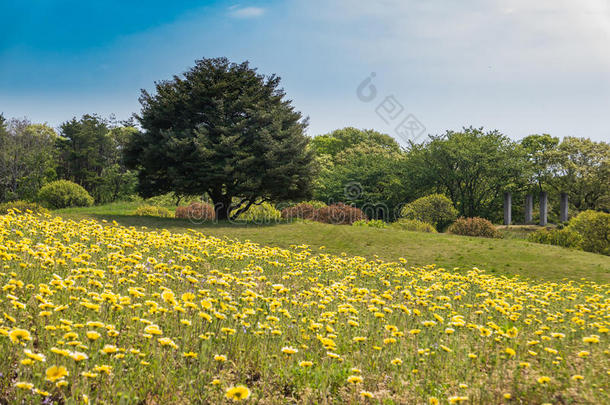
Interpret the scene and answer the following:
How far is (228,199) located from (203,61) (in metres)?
6.68

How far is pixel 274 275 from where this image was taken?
25.7ft

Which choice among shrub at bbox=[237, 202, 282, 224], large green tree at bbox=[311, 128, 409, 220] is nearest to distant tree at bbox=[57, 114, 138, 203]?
large green tree at bbox=[311, 128, 409, 220]

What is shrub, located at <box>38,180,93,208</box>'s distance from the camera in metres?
27.7

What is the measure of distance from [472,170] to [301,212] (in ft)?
48.0

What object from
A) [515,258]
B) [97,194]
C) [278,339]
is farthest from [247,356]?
[97,194]

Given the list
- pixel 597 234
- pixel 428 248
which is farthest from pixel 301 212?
pixel 597 234

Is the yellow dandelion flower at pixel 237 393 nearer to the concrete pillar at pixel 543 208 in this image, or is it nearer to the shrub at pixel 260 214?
the shrub at pixel 260 214

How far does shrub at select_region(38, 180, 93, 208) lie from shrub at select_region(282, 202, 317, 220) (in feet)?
51.3

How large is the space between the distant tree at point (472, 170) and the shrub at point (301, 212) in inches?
480

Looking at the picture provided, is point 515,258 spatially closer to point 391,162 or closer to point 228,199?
point 228,199

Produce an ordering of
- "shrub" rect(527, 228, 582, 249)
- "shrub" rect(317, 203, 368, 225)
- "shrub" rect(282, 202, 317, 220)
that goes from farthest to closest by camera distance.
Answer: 1. "shrub" rect(282, 202, 317, 220)
2. "shrub" rect(317, 203, 368, 225)
3. "shrub" rect(527, 228, 582, 249)

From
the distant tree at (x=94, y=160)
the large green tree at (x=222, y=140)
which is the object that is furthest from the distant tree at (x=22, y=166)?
the large green tree at (x=222, y=140)

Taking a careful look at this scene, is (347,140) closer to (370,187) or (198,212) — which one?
(370,187)

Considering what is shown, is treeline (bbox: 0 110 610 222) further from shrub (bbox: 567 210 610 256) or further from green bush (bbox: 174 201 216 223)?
shrub (bbox: 567 210 610 256)
